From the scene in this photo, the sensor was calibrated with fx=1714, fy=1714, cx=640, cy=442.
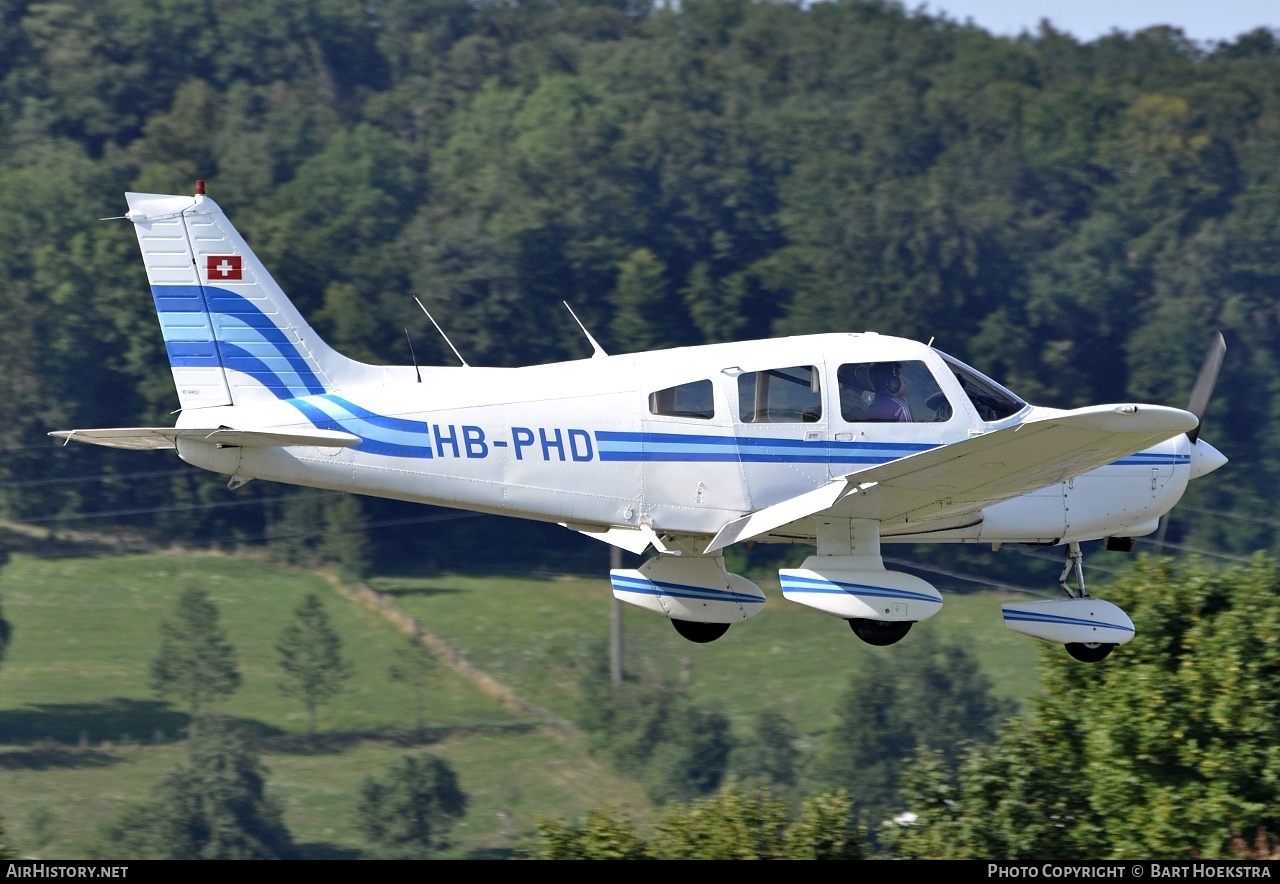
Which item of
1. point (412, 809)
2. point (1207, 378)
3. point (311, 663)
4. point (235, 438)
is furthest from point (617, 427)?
point (311, 663)

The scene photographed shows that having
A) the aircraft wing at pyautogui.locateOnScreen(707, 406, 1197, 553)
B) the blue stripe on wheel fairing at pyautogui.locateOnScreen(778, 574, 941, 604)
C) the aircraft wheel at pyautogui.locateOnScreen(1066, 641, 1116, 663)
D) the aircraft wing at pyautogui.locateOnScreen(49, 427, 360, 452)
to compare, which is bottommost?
the aircraft wheel at pyautogui.locateOnScreen(1066, 641, 1116, 663)

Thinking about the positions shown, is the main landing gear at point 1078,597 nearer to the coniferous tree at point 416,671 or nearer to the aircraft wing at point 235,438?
the aircraft wing at point 235,438

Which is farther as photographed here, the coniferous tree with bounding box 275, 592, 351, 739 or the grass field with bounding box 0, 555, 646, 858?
the coniferous tree with bounding box 275, 592, 351, 739

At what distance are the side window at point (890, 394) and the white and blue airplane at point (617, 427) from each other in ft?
0.05

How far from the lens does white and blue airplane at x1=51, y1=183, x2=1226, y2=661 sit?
12898mm

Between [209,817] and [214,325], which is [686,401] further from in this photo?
[209,817]

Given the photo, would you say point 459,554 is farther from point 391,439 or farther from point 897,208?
point 391,439

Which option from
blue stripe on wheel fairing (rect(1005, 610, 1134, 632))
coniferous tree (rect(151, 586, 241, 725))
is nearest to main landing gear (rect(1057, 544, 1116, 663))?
blue stripe on wheel fairing (rect(1005, 610, 1134, 632))

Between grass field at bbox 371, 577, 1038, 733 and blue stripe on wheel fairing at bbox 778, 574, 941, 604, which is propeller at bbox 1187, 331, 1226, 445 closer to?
blue stripe on wheel fairing at bbox 778, 574, 941, 604

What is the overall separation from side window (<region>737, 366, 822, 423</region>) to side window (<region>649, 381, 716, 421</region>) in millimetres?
241

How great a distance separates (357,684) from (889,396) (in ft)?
133

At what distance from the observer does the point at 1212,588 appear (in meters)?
23.1

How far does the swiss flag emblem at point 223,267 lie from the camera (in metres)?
13.3
